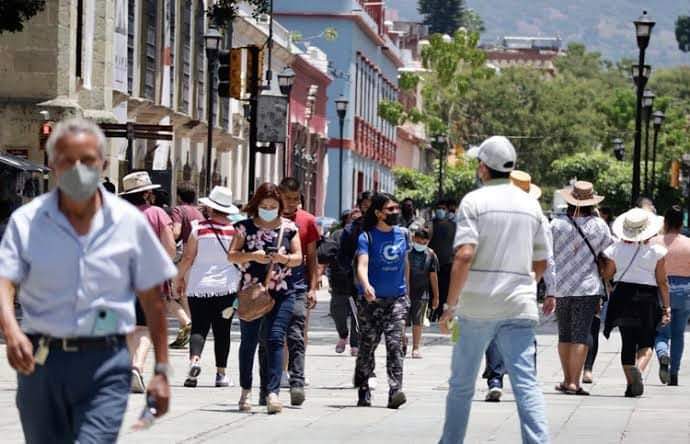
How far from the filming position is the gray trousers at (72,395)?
7.18 meters

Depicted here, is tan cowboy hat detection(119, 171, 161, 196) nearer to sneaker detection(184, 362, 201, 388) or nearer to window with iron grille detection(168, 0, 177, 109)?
sneaker detection(184, 362, 201, 388)

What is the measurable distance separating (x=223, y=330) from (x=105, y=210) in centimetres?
900

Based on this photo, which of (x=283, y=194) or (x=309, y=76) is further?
(x=309, y=76)

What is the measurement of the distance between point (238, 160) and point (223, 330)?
45798 mm

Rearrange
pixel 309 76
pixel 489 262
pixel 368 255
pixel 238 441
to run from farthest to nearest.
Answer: pixel 309 76, pixel 368 255, pixel 238 441, pixel 489 262

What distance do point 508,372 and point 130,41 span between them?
32724 mm

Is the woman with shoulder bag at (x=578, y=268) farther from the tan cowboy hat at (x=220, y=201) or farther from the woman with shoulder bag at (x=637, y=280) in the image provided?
the tan cowboy hat at (x=220, y=201)

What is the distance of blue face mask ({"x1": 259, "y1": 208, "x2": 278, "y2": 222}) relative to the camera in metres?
14.3

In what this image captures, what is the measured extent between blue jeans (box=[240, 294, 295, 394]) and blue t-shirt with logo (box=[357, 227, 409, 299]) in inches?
29.8

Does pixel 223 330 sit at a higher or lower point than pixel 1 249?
lower

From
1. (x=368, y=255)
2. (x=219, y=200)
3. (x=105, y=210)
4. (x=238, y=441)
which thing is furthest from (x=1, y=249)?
(x=219, y=200)

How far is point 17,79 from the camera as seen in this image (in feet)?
112

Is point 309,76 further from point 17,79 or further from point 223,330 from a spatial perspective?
point 223,330

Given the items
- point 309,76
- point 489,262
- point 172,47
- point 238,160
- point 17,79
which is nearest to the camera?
point 489,262
